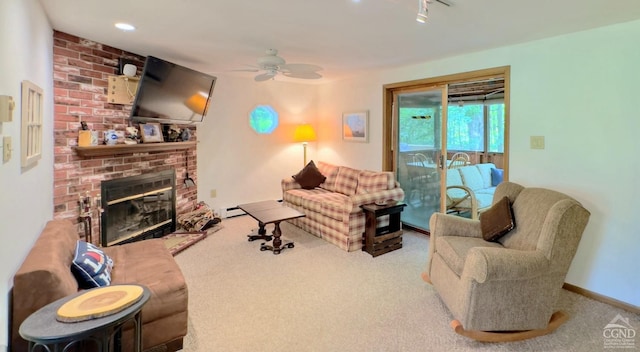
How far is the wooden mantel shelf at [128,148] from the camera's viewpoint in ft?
10.2

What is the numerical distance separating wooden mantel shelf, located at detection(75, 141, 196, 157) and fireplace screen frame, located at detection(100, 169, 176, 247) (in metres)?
0.32

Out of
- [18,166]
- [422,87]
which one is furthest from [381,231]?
[18,166]

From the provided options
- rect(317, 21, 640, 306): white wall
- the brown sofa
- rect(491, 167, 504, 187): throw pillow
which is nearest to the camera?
the brown sofa

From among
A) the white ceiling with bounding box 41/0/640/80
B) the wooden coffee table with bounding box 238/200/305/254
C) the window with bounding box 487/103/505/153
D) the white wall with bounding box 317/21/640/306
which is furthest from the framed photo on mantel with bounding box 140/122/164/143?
the window with bounding box 487/103/505/153

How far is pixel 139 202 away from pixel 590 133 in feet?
14.8

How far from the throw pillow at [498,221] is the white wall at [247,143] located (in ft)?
12.0

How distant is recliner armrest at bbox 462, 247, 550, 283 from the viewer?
6.48 ft

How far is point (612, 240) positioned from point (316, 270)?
245cm

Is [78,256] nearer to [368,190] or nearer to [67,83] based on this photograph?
[67,83]

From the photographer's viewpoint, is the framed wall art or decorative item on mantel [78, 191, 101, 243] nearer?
decorative item on mantel [78, 191, 101, 243]

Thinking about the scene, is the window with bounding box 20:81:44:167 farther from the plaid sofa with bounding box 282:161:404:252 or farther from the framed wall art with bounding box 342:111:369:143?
the framed wall art with bounding box 342:111:369:143

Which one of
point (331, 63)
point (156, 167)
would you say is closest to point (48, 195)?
point (156, 167)

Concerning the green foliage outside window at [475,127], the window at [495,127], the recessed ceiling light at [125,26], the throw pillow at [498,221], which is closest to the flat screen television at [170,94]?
the recessed ceiling light at [125,26]

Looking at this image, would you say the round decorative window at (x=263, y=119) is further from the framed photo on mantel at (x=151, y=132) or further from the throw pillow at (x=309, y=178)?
the framed photo on mantel at (x=151, y=132)
